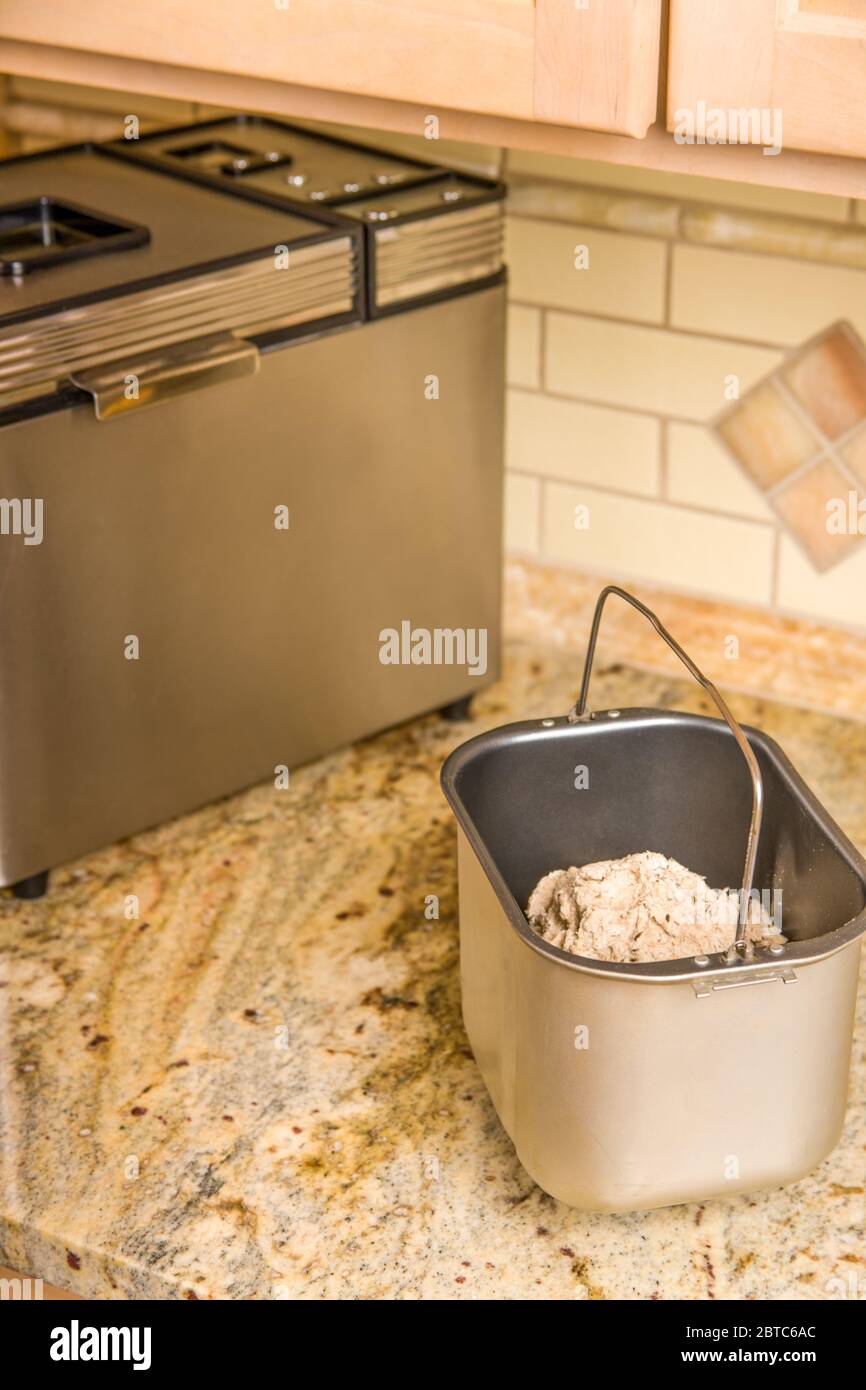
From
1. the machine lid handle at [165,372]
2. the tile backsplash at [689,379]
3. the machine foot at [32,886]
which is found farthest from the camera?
the tile backsplash at [689,379]

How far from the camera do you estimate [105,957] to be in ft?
3.47

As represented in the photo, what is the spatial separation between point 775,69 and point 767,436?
471 mm

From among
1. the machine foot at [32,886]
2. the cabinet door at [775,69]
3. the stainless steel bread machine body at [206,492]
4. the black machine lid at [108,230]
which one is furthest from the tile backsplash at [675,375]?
the machine foot at [32,886]

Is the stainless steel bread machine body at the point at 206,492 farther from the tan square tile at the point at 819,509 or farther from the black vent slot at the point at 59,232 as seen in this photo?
the tan square tile at the point at 819,509

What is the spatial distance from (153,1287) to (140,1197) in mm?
55

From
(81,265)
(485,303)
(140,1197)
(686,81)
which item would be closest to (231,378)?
(81,265)

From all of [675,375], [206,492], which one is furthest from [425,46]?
[675,375]

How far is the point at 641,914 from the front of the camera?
854 mm

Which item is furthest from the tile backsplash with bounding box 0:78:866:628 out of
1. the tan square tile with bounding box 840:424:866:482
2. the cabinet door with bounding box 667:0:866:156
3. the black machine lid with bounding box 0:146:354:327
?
the cabinet door with bounding box 667:0:866:156

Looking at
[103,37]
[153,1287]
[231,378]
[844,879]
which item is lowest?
[153,1287]

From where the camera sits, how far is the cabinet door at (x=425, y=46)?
828 mm

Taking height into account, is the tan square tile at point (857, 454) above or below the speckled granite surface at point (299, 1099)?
above

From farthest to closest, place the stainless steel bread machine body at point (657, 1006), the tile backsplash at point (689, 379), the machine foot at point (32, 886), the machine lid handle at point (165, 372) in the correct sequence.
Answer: the tile backsplash at point (689, 379) → the machine foot at point (32, 886) → the machine lid handle at point (165, 372) → the stainless steel bread machine body at point (657, 1006)

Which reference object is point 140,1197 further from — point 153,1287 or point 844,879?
point 844,879
